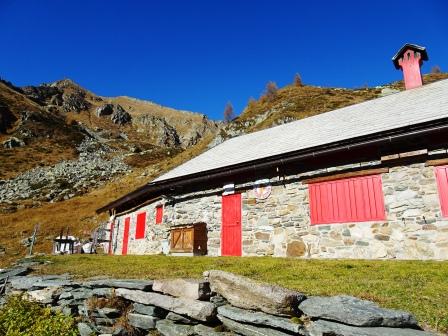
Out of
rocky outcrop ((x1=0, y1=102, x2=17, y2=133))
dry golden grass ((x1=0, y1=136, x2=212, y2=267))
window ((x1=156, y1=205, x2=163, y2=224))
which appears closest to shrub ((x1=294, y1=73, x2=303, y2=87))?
dry golden grass ((x1=0, y1=136, x2=212, y2=267))

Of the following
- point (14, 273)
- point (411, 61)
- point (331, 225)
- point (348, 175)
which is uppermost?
point (411, 61)

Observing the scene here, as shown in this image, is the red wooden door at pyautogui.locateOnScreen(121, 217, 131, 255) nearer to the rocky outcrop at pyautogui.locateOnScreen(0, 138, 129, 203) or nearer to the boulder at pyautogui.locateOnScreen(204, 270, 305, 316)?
the boulder at pyautogui.locateOnScreen(204, 270, 305, 316)

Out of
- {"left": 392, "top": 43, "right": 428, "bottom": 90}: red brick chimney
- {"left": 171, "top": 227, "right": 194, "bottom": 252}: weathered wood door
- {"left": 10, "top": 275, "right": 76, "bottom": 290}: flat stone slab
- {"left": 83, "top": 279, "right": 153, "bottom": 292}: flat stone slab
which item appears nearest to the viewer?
{"left": 83, "top": 279, "right": 153, "bottom": 292}: flat stone slab

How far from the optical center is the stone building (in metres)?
9.91

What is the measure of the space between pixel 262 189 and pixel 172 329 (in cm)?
846

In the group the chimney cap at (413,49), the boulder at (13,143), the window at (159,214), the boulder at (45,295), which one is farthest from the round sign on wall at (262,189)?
the boulder at (13,143)

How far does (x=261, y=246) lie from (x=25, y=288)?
7.43 meters

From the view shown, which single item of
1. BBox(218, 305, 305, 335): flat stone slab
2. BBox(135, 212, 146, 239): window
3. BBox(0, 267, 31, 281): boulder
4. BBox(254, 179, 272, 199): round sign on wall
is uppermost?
BBox(254, 179, 272, 199): round sign on wall

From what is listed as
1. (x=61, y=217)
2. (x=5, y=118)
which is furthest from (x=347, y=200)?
(x=5, y=118)

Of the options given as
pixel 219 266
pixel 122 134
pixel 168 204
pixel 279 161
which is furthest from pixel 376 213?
pixel 122 134

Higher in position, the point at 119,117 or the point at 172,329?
the point at 119,117

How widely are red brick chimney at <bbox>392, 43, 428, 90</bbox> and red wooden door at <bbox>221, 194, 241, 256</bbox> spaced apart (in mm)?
10723

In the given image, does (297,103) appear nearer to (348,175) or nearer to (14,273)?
(348,175)

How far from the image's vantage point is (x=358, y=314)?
11.8 ft
